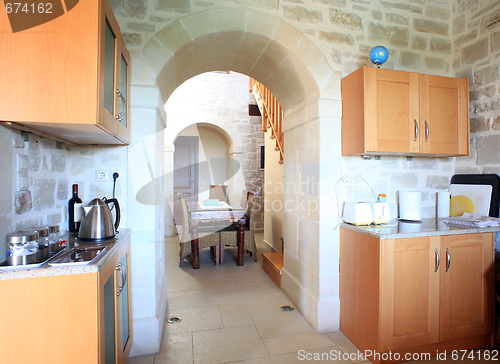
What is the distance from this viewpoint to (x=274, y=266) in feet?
12.0

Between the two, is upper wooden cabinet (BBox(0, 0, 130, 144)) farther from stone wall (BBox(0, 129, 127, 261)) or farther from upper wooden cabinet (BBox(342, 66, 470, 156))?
upper wooden cabinet (BBox(342, 66, 470, 156))

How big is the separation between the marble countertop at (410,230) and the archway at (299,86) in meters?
0.40

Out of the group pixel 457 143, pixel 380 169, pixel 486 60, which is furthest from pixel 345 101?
pixel 486 60

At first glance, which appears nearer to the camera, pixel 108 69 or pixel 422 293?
pixel 108 69

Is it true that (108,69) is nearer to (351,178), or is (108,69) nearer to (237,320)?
(351,178)

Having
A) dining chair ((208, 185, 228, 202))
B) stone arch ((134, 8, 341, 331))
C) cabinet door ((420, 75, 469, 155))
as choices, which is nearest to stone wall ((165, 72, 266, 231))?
dining chair ((208, 185, 228, 202))

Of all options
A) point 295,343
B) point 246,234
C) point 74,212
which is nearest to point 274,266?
point 246,234

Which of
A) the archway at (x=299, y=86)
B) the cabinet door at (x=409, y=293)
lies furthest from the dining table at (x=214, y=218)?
the cabinet door at (x=409, y=293)

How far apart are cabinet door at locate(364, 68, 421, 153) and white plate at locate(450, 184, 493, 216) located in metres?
0.78

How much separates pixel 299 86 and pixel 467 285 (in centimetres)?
210

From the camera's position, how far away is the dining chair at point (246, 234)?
14.4 ft

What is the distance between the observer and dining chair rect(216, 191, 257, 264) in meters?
4.38

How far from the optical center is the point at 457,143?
248 centimetres

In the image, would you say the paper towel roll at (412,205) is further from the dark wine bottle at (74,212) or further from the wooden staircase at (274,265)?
the dark wine bottle at (74,212)
